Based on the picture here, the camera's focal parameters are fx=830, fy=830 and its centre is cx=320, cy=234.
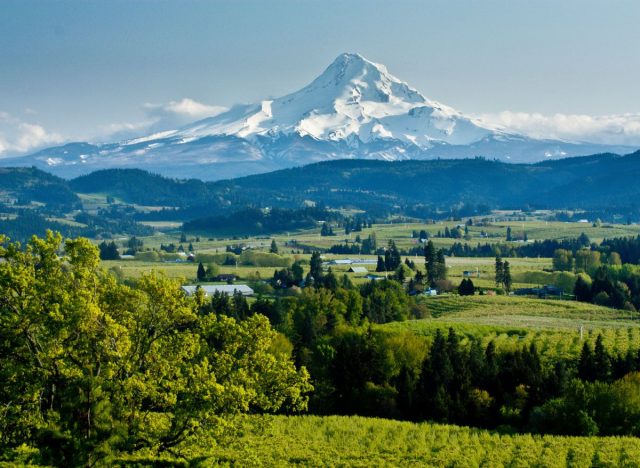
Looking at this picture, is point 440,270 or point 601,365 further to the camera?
point 440,270

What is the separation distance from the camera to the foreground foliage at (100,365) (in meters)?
38.9

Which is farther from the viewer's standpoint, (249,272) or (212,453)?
(249,272)

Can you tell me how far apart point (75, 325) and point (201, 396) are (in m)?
6.74

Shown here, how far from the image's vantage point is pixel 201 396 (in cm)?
3938

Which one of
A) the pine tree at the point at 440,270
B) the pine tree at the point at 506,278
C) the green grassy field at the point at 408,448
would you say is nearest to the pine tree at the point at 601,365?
the green grassy field at the point at 408,448

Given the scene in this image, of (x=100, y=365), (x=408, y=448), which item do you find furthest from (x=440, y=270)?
(x=100, y=365)

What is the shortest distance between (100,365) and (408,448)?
830 inches


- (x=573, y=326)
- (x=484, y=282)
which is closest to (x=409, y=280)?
(x=484, y=282)

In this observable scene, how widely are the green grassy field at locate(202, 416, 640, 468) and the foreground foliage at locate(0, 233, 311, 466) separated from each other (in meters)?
3.74

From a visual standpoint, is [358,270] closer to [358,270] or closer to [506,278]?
[358,270]

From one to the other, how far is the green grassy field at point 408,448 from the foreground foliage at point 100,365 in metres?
3.74

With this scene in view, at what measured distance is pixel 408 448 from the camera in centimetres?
5166

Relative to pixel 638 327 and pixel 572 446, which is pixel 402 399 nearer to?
pixel 572 446

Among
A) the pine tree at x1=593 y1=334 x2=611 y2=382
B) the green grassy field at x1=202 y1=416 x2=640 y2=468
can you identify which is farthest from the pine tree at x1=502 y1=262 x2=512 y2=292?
the green grassy field at x1=202 y1=416 x2=640 y2=468
